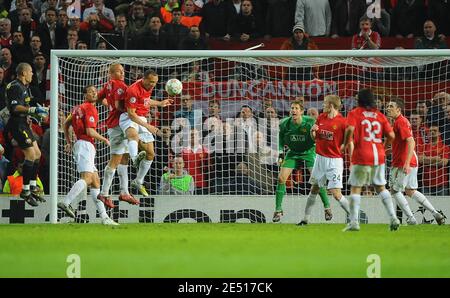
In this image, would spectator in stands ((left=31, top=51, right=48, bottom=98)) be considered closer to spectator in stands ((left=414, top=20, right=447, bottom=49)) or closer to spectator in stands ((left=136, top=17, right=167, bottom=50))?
spectator in stands ((left=136, top=17, right=167, bottom=50))

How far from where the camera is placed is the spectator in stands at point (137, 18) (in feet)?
69.4

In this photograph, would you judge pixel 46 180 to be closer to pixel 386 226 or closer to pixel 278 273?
pixel 386 226

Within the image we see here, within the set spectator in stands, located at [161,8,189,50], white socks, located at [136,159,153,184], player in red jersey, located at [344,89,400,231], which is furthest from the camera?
spectator in stands, located at [161,8,189,50]

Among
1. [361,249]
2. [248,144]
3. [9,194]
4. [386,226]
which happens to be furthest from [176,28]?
[361,249]

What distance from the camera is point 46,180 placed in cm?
1919

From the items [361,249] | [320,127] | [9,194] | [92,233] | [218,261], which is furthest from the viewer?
[9,194]

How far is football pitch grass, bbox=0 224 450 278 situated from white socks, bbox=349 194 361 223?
25 centimetres

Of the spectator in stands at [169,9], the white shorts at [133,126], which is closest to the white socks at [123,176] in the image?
the white shorts at [133,126]

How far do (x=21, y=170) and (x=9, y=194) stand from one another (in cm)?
75

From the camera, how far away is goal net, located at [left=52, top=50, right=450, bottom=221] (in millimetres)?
18172

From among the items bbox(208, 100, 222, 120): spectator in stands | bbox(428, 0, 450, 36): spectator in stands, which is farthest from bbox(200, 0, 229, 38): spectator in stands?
bbox(428, 0, 450, 36): spectator in stands

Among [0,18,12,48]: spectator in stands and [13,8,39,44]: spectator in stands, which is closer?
[13,8,39,44]: spectator in stands

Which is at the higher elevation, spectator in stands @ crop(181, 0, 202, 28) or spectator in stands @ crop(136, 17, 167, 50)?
spectator in stands @ crop(181, 0, 202, 28)

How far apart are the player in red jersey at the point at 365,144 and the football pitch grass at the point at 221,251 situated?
0.64 m
